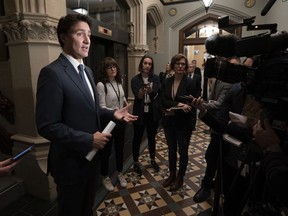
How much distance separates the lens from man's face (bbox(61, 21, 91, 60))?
3.78 ft

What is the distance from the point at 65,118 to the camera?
→ 1.13 m

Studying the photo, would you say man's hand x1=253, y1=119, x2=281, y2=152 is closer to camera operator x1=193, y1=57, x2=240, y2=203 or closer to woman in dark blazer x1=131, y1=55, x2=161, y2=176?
camera operator x1=193, y1=57, x2=240, y2=203

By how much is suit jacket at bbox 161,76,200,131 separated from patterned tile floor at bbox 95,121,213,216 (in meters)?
0.75

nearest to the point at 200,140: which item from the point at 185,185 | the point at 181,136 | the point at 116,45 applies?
the point at 185,185

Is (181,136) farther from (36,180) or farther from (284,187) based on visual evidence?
(36,180)

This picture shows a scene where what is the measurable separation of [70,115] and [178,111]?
1.20 metres

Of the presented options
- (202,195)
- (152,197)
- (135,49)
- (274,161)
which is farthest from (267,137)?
(135,49)

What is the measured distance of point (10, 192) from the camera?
1946 millimetres

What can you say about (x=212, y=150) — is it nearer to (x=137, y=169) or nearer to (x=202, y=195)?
(x=202, y=195)

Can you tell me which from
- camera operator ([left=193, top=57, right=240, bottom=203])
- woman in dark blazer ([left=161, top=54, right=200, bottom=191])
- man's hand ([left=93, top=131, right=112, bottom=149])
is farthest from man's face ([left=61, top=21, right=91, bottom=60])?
camera operator ([left=193, top=57, right=240, bottom=203])

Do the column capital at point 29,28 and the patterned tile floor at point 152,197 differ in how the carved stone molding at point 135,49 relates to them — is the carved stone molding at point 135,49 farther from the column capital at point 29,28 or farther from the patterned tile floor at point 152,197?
the column capital at point 29,28

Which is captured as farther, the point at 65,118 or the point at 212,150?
the point at 212,150

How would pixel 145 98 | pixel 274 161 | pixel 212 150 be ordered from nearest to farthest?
pixel 274 161 < pixel 212 150 < pixel 145 98

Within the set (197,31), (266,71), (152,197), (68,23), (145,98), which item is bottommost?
(152,197)
